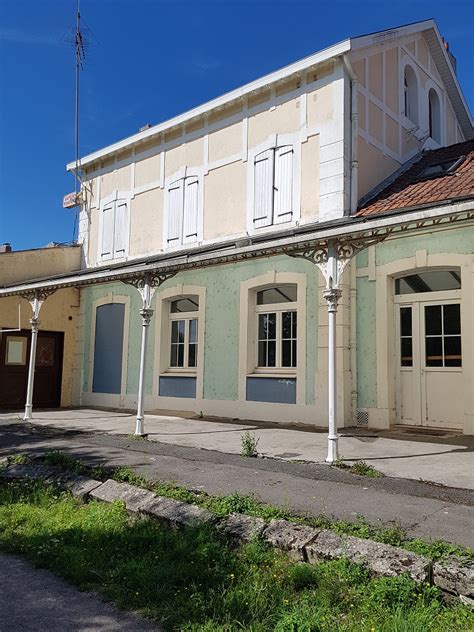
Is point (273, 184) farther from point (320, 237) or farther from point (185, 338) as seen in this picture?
point (320, 237)

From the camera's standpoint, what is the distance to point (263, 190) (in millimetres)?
10734

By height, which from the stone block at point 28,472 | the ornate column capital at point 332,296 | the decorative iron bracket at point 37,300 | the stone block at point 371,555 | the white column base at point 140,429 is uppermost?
the decorative iron bracket at point 37,300

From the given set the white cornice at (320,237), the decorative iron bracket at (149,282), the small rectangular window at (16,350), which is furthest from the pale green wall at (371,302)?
the small rectangular window at (16,350)

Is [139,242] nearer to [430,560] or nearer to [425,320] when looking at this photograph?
[425,320]

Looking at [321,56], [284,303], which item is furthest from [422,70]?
[284,303]

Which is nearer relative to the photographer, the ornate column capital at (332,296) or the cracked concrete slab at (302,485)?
the cracked concrete slab at (302,485)

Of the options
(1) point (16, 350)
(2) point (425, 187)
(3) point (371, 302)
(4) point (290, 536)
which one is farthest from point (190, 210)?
(4) point (290, 536)

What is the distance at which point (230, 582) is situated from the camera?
3.08 meters

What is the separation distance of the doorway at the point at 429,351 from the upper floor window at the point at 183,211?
499cm

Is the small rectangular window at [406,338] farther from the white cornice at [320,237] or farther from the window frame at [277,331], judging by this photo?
the window frame at [277,331]

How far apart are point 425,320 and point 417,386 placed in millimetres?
1096

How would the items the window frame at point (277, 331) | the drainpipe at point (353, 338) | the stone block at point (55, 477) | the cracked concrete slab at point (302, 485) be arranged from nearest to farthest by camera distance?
the cracked concrete slab at point (302, 485) → the stone block at point (55, 477) → the drainpipe at point (353, 338) → the window frame at point (277, 331)

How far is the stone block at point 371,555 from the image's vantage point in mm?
2945

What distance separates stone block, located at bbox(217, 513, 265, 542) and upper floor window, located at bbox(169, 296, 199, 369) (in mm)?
7828
